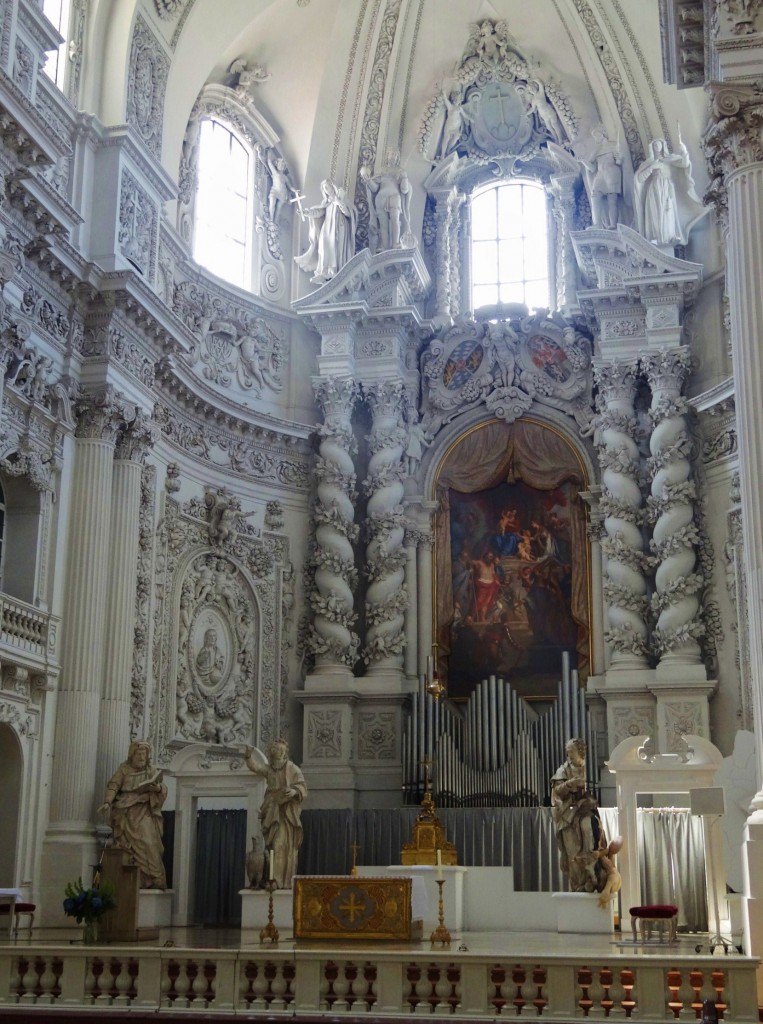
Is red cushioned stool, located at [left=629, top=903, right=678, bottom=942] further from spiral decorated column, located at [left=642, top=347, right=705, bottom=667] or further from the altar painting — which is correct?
the altar painting

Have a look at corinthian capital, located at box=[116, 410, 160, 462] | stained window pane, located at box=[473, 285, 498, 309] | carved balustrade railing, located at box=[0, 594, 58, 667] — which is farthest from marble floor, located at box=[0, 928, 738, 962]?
stained window pane, located at box=[473, 285, 498, 309]

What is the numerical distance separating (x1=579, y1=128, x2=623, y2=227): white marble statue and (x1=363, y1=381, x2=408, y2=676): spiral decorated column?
4.88m

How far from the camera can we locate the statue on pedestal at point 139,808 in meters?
17.7

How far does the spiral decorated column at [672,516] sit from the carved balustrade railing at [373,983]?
12.0m

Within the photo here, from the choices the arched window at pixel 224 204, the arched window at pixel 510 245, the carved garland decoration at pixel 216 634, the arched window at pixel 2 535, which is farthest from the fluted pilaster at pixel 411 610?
the arched window at pixel 2 535

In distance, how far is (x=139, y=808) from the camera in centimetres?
1780

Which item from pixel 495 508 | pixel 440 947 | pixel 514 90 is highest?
pixel 514 90

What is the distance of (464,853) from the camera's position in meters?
20.2

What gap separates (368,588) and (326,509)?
1631 millimetres

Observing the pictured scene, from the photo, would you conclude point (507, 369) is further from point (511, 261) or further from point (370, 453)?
point (370, 453)

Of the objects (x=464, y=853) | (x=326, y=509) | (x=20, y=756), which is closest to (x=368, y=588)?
(x=326, y=509)

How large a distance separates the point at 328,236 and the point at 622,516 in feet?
25.9

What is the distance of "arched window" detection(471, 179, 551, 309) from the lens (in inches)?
1009

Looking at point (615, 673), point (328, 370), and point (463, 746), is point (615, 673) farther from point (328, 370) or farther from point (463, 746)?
point (328, 370)
